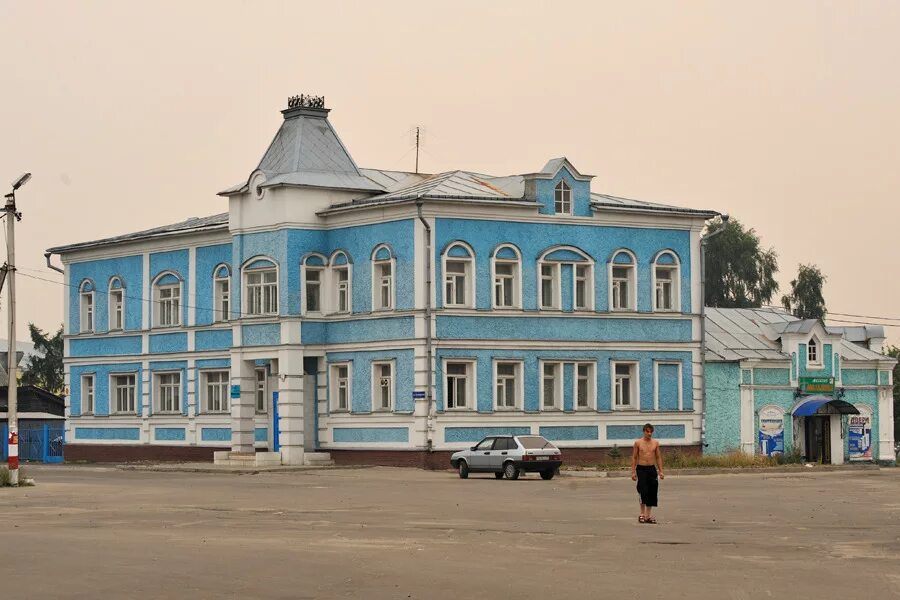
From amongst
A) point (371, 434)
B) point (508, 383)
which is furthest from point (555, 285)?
point (371, 434)

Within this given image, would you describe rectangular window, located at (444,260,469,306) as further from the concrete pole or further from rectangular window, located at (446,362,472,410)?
the concrete pole

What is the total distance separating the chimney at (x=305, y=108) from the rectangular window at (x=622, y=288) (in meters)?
11.6

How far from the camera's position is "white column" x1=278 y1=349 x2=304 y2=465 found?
2098 inches

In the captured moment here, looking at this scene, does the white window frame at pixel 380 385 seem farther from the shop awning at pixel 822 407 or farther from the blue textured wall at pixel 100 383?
the shop awning at pixel 822 407

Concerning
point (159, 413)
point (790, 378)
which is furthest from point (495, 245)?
point (159, 413)

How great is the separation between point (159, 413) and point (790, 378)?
22.9m

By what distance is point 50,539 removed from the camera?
75.2ft

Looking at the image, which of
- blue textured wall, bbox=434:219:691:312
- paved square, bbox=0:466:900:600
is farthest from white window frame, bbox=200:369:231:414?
paved square, bbox=0:466:900:600

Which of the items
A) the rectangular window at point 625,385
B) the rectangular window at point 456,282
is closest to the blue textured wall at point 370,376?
the rectangular window at point 456,282

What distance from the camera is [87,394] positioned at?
214ft

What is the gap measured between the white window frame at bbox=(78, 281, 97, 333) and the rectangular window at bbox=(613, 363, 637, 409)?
2176 cm

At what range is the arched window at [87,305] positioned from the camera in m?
65.0

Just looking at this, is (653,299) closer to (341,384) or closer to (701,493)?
(341,384)

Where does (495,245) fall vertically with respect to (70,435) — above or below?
above
